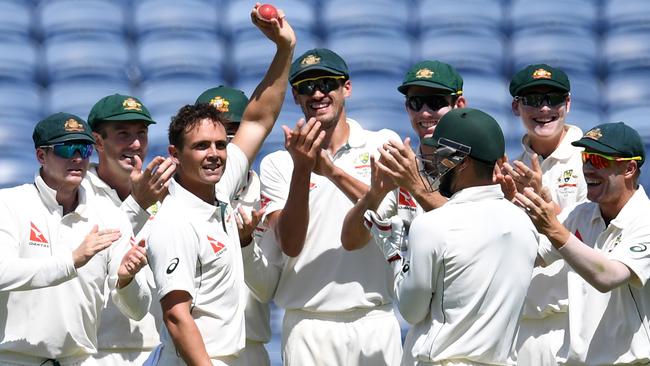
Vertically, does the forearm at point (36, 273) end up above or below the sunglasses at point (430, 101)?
below

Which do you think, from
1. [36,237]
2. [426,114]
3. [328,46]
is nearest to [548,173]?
[426,114]

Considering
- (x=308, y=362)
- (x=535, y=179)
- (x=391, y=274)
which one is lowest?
(x=308, y=362)

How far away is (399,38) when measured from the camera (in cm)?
926

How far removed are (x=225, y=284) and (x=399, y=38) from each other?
4.87m

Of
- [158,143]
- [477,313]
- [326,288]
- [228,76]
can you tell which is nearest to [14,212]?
[326,288]

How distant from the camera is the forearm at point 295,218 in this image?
201 inches

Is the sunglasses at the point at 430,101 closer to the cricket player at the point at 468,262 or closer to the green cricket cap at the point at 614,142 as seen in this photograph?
the green cricket cap at the point at 614,142

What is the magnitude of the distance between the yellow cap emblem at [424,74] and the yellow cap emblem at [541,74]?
59 centimetres

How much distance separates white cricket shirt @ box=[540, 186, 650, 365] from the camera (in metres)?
4.83

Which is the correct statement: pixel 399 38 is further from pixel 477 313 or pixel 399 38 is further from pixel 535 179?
pixel 477 313

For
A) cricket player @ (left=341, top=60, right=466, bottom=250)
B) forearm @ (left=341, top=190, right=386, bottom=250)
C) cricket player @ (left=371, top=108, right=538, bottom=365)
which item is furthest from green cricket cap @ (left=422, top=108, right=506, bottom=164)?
forearm @ (left=341, top=190, right=386, bottom=250)

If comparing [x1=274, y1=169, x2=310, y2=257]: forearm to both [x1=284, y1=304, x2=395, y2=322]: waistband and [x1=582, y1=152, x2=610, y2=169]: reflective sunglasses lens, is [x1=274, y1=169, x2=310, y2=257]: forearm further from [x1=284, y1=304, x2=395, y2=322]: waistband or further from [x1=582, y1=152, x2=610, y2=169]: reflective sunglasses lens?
[x1=582, y1=152, x2=610, y2=169]: reflective sunglasses lens

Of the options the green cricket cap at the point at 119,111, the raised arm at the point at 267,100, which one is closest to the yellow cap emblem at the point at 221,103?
the green cricket cap at the point at 119,111

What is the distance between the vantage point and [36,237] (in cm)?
512
